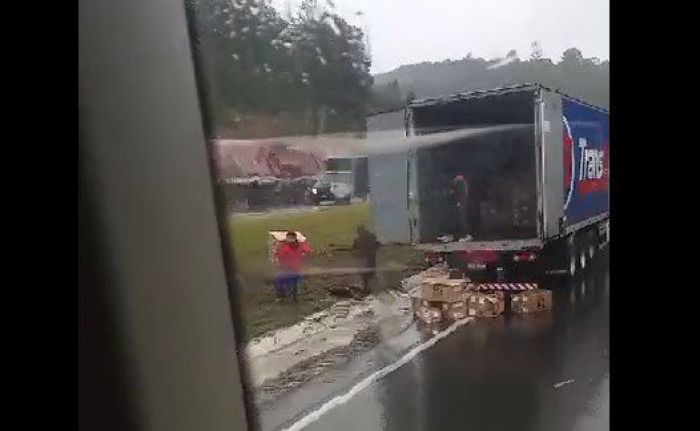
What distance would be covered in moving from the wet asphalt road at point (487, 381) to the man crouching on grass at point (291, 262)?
201mm

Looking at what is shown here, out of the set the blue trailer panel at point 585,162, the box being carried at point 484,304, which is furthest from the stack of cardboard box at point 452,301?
the blue trailer panel at point 585,162

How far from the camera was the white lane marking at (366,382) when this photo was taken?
1.81 meters

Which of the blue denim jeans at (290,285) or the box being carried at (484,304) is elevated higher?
the blue denim jeans at (290,285)

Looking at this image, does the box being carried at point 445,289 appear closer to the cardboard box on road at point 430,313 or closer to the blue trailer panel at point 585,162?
the cardboard box on road at point 430,313

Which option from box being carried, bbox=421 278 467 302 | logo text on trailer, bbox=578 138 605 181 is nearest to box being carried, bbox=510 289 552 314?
box being carried, bbox=421 278 467 302

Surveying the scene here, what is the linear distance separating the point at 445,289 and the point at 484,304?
87 millimetres

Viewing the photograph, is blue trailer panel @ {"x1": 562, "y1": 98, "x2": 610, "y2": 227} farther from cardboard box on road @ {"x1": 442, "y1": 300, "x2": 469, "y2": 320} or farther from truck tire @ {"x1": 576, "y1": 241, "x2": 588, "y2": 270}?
cardboard box on road @ {"x1": 442, "y1": 300, "x2": 469, "y2": 320}

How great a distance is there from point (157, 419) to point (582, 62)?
1.15 metres

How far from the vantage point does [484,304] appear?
1775 millimetres

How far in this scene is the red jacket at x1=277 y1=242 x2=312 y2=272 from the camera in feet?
5.98

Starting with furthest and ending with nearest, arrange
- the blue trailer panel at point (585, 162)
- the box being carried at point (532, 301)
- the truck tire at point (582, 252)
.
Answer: the box being carried at point (532, 301)
the truck tire at point (582, 252)
the blue trailer panel at point (585, 162)

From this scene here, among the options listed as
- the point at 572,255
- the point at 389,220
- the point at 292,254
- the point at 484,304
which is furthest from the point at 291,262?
the point at 572,255

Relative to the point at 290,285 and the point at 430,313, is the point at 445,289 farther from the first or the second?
the point at 290,285

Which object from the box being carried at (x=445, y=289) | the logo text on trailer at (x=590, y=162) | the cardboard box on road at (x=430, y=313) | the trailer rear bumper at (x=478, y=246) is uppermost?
the logo text on trailer at (x=590, y=162)
